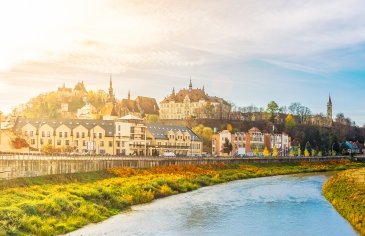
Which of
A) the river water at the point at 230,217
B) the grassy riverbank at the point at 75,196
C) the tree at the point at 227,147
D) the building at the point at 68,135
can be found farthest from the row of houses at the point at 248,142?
the river water at the point at 230,217

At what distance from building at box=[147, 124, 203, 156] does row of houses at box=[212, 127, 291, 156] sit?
15384 mm

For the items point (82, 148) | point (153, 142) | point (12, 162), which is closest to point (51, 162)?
point (12, 162)

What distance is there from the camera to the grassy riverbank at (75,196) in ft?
113

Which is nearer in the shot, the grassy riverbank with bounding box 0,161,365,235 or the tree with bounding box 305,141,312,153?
the grassy riverbank with bounding box 0,161,365,235

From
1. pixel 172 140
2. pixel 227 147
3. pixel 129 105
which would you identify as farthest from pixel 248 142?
pixel 129 105

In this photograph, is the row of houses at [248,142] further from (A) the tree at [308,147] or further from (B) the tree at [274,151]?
(A) the tree at [308,147]

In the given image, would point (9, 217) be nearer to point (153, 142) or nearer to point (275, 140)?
point (153, 142)

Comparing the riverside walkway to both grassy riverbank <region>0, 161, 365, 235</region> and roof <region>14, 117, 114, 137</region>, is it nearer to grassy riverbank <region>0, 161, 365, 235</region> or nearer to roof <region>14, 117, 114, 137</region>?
grassy riverbank <region>0, 161, 365, 235</region>

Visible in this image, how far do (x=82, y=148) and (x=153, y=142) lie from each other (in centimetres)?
1834

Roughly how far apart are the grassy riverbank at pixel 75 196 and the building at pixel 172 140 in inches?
1513

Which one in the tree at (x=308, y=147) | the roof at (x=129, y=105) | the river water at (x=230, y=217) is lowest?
the river water at (x=230, y=217)

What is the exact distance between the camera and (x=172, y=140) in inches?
5039

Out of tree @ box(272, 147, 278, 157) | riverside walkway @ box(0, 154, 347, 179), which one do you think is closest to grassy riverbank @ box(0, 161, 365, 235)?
riverside walkway @ box(0, 154, 347, 179)

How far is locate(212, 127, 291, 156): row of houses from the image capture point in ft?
500
